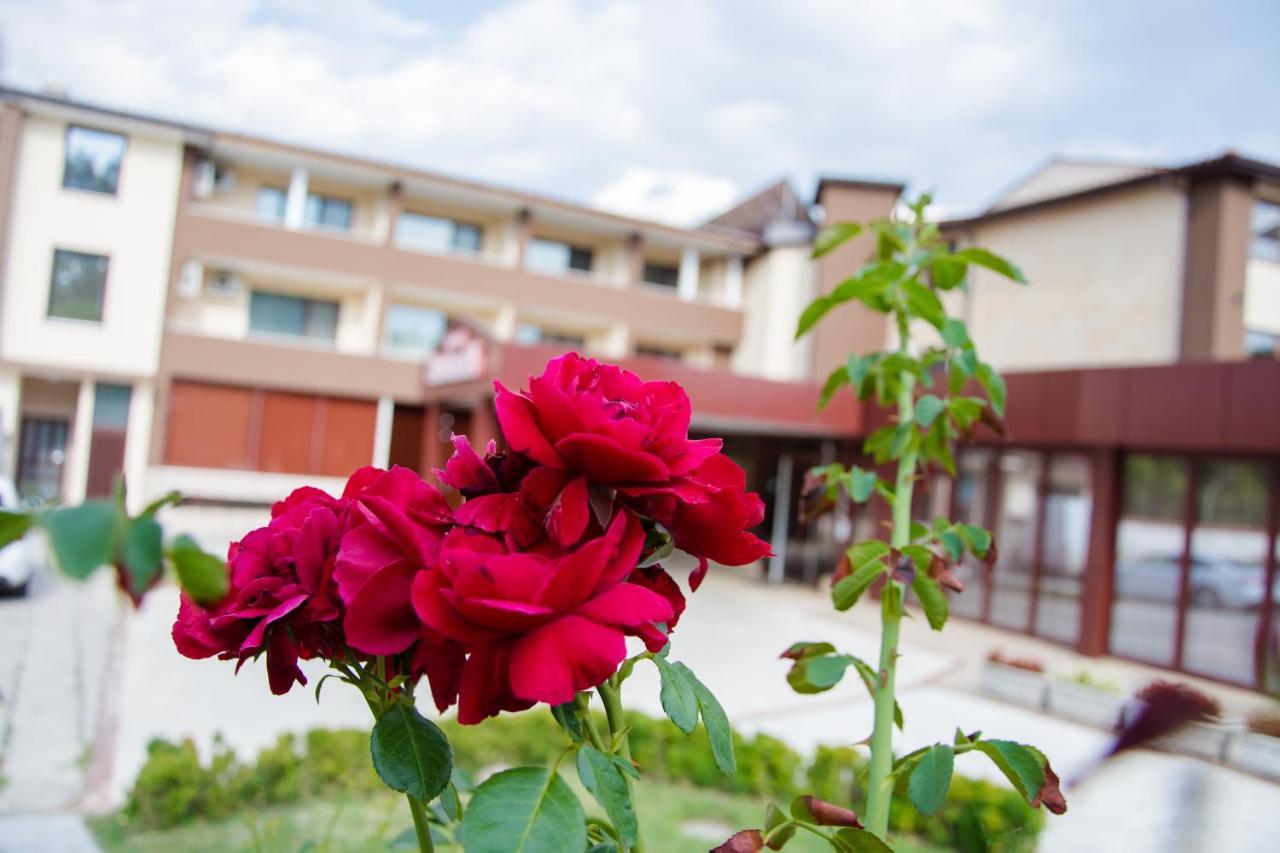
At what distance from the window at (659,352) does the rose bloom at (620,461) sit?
23.6 m

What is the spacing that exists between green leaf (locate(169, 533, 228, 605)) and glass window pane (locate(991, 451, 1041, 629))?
530 inches

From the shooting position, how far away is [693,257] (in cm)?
2412

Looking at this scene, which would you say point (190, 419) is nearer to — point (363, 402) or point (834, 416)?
point (363, 402)

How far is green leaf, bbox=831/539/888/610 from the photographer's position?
151 cm

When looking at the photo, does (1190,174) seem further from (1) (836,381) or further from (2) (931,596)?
(2) (931,596)

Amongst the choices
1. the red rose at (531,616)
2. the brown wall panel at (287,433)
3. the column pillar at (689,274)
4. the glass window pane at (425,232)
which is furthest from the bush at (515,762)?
the column pillar at (689,274)

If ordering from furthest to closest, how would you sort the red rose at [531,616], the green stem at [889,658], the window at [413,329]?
the window at [413,329] → the green stem at [889,658] → the red rose at [531,616]

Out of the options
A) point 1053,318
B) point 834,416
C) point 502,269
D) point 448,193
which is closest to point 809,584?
point 834,416

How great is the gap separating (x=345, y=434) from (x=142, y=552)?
70.0 ft

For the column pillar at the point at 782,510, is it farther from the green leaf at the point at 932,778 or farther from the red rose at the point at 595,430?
the red rose at the point at 595,430

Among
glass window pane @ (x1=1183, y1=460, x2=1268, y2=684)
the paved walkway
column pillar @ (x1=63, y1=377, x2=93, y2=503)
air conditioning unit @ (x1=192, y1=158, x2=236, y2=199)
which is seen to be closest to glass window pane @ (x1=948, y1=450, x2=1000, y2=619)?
the paved walkway

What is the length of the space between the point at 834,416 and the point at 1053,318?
4.46 m

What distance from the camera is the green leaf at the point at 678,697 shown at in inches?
31.6

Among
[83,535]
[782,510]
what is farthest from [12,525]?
[782,510]
